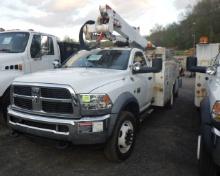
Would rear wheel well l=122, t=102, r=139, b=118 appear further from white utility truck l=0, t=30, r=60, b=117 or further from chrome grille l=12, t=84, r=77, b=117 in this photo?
white utility truck l=0, t=30, r=60, b=117

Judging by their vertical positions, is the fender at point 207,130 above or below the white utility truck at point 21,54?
below

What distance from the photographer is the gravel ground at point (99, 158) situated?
4312 mm

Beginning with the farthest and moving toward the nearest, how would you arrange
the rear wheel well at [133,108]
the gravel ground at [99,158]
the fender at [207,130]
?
the rear wheel well at [133,108], the gravel ground at [99,158], the fender at [207,130]

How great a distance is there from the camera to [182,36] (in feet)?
210

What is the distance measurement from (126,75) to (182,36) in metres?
62.0

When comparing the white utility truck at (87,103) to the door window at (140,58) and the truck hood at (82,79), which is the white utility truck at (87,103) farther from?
the door window at (140,58)

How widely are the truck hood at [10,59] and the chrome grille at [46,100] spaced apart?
6.24ft

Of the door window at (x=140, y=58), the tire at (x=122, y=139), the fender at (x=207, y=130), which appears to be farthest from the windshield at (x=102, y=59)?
the fender at (x=207, y=130)

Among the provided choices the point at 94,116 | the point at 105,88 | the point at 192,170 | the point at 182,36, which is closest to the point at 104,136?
the point at 94,116

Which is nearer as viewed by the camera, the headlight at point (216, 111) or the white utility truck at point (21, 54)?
the headlight at point (216, 111)

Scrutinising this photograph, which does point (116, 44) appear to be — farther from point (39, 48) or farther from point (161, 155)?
point (161, 155)

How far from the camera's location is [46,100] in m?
4.24

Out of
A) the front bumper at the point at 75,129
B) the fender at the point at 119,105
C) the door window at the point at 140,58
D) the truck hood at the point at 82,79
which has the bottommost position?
the front bumper at the point at 75,129

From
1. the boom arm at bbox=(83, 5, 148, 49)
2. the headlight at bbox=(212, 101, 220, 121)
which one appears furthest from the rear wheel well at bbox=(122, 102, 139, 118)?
the boom arm at bbox=(83, 5, 148, 49)
